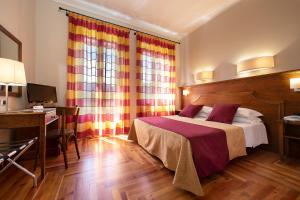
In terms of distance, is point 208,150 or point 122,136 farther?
point 122,136

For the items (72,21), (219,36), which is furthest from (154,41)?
(72,21)

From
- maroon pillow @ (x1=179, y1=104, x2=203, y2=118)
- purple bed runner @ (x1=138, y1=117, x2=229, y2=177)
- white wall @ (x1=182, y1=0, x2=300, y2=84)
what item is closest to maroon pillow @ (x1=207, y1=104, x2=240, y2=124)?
maroon pillow @ (x1=179, y1=104, x2=203, y2=118)

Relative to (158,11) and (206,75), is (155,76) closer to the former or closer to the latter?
(206,75)

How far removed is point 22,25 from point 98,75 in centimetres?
149

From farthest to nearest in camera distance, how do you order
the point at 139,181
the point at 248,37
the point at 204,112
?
the point at 204,112
the point at 248,37
the point at 139,181

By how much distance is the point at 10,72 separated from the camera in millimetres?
1472

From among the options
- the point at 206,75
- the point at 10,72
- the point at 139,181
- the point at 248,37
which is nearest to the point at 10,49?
the point at 10,72

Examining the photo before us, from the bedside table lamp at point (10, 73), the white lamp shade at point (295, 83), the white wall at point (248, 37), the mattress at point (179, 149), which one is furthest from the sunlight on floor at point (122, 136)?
the white lamp shade at point (295, 83)

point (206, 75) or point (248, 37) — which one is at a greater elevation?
point (248, 37)

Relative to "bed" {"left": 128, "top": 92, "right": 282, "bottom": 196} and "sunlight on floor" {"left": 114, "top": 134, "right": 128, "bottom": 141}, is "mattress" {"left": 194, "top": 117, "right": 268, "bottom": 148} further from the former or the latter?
"sunlight on floor" {"left": 114, "top": 134, "right": 128, "bottom": 141}

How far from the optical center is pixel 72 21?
9.98 ft

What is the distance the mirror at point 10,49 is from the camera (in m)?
1.81

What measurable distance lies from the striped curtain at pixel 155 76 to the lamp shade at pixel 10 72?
8.24 feet

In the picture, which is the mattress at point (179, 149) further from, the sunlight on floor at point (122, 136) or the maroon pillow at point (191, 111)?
the maroon pillow at point (191, 111)
